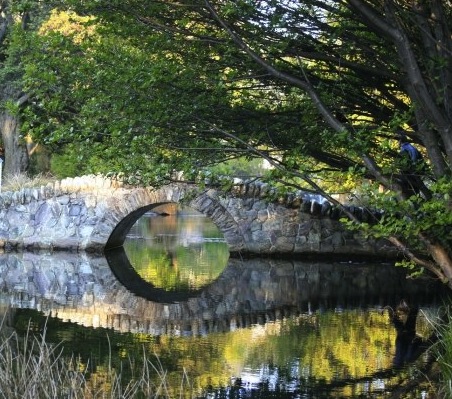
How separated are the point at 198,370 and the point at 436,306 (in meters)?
4.85

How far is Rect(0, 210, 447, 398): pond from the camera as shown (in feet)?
23.5

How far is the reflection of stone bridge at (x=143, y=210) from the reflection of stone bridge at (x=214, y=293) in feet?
2.46

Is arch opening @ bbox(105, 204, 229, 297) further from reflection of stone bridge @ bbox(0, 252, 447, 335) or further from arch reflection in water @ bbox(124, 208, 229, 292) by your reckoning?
reflection of stone bridge @ bbox(0, 252, 447, 335)

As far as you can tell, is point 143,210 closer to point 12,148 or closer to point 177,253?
point 177,253

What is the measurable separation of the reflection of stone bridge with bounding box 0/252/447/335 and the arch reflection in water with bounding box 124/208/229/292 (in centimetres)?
45

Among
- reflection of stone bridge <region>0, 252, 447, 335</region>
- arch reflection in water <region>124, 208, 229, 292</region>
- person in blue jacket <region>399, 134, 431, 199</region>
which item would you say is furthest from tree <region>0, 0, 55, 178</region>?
person in blue jacket <region>399, 134, 431, 199</region>

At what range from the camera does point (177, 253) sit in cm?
1822

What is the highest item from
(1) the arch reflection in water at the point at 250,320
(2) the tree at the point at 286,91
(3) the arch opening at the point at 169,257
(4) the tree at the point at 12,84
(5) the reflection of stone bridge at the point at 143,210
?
(4) the tree at the point at 12,84

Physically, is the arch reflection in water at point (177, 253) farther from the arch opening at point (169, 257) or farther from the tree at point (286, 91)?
the tree at point (286, 91)

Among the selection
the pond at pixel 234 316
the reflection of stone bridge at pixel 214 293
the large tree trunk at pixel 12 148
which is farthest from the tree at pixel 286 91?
the large tree trunk at pixel 12 148

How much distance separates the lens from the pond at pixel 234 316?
23.5 feet

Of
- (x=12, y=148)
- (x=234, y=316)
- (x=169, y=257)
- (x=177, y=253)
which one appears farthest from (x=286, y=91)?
(x=12, y=148)

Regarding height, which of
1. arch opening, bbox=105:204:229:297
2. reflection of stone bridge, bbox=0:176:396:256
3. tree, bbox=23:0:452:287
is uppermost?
tree, bbox=23:0:452:287

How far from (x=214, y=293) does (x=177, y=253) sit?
576cm
